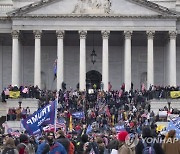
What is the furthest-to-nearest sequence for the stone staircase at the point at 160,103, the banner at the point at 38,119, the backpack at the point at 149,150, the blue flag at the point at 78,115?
the stone staircase at the point at 160,103, the blue flag at the point at 78,115, the banner at the point at 38,119, the backpack at the point at 149,150

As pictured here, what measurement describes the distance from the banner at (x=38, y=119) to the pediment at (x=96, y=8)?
43.7 meters

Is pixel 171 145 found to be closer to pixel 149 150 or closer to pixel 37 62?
pixel 149 150

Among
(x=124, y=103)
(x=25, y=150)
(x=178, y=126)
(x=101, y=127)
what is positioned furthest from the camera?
(x=124, y=103)

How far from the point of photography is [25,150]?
1886 centimetres

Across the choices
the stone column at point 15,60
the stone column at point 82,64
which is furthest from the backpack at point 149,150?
the stone column at point 15,60

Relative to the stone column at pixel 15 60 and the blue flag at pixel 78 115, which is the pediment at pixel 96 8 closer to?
the stone column at pixel 15 60

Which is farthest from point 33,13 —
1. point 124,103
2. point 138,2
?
point 124,103

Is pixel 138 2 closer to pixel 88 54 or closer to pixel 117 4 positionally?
pixel 117 4

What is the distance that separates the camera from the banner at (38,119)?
24328 mm

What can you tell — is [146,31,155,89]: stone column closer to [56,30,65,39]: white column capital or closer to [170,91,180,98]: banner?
[170,91,180,98]: banner

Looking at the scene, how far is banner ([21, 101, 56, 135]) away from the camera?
2433 cm

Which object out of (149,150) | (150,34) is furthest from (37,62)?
(149,150)

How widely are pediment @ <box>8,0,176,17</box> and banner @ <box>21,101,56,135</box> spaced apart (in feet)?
143

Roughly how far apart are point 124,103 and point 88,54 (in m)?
16.2
